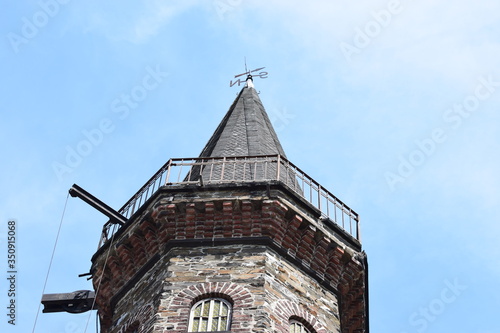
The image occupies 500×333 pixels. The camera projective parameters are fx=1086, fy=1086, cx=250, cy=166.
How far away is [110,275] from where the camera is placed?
24.4 meters

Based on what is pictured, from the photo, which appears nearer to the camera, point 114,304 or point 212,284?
point 212,284

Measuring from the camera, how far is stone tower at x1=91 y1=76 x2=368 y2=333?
2167 centimetres

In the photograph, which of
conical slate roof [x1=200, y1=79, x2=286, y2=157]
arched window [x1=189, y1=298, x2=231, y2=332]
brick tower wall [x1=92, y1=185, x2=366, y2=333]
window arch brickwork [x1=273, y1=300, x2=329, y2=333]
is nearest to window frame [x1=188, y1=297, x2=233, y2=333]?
arched window [x1=189, y1=298, x2=231, y2=332]

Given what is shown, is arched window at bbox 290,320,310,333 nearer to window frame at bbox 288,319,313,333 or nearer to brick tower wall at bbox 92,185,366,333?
window frame at bbox 288,319,313,333

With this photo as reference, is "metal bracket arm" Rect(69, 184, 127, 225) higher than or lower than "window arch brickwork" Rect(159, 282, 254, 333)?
higher

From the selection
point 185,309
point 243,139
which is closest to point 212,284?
point 185,309

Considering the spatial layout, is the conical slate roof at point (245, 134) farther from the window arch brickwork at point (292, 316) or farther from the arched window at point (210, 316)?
the arched window at point (210, 316)

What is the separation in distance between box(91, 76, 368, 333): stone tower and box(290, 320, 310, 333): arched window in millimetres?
26

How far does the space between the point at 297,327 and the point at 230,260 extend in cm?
204

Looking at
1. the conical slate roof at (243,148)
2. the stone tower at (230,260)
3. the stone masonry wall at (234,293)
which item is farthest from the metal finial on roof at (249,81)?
the stone masonry wall at (234,293)

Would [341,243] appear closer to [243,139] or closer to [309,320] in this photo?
[309,320]

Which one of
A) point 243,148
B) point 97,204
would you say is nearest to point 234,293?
point 97,204

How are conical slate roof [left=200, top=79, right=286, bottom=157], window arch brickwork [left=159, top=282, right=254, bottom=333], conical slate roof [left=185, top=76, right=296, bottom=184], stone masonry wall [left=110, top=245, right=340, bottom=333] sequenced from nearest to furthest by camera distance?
1. window arch brickwork [left=159, top=282, right=254, bottom=333]
2. stone masonry wall [left=110, top=245, right=340, bottom=333]
3. conical slate roof [left=185, top=76, right=296, bottom=184]
4. conical slate roof [left=200, top=79, right=286, bottom=157]

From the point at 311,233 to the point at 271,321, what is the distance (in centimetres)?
314
